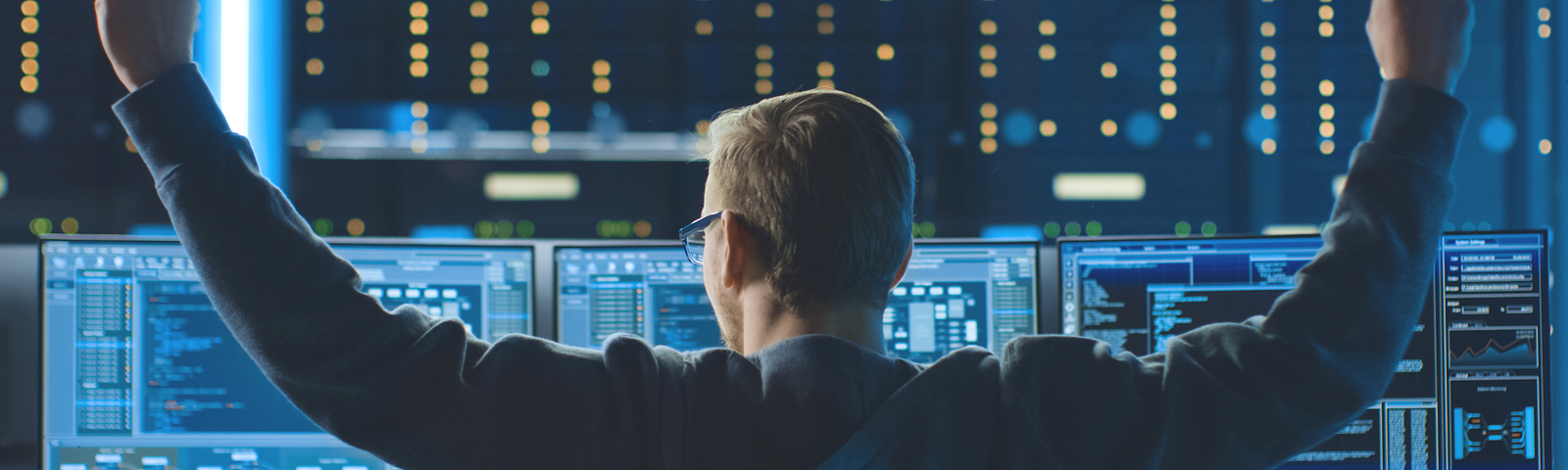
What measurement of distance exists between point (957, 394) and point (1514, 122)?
126 inches

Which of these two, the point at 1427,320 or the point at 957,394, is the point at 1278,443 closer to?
the point at 957,394

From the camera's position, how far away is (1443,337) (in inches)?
38.9

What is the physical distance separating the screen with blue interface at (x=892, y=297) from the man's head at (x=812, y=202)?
0.46m

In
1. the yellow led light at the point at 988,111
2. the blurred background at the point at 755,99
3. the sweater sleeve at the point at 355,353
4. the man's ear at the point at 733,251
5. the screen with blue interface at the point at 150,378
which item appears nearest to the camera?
the sweater sleeve at the point at 355,353

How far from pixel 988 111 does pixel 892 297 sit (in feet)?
6.74

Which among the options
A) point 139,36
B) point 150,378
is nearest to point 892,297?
point 139,36

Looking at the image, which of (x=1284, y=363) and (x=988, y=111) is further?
(x=988, y=111)

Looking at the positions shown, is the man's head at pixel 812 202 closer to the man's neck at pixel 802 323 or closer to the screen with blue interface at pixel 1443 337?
the man's neck at pixel 802 323

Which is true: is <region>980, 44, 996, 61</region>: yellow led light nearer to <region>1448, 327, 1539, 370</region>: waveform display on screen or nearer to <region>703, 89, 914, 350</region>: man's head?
<region>1448, 327, 1539, 370</region>: waveform display on screen

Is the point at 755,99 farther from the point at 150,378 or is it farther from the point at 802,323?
the point at 802,323

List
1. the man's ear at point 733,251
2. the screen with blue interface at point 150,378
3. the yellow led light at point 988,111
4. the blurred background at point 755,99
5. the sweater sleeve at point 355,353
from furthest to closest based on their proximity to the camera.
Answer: the yellow led light at point 988,111
the blurred background at point 755,99
the screen with blue interface at point 150,378
the man's ear at point 733,251
the sweater sleeve at point 355,353

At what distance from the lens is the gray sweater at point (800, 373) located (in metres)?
0.45

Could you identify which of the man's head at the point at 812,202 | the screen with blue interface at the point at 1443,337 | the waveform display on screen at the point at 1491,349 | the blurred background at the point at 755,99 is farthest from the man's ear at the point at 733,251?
the blurred background at the point at 755,99

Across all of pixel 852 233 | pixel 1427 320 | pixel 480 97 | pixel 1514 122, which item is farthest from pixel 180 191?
pixel 1514 122
